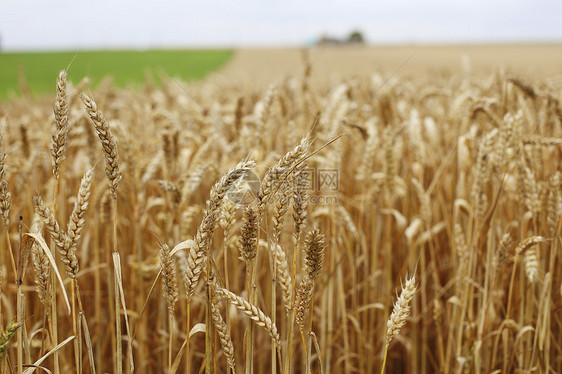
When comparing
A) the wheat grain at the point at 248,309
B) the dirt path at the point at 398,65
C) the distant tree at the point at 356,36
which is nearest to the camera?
the wheat grain at the point at 248,309

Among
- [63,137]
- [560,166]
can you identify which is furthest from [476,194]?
[63,137]

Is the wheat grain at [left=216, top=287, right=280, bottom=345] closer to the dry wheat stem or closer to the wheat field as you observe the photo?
the wheat field

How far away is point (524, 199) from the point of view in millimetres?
1581

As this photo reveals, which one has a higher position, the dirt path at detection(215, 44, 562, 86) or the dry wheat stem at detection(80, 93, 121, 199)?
the dirt path at detection(215, 44, 562, 86)

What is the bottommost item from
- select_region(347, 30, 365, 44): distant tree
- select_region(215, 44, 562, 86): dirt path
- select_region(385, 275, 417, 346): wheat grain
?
select_region(385, 275, 417, 346): wheat grain

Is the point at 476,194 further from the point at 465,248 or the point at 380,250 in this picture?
the point at 380,250

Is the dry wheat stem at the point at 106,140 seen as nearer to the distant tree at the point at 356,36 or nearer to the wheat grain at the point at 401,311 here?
the wheat grain at the point at 401,311

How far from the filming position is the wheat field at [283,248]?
1.04 meters

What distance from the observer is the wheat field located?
1035 mm

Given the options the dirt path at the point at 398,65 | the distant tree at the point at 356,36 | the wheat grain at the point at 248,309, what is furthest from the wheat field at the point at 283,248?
the distant tree at the point at 356,36

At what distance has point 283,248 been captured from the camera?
1.48 metres

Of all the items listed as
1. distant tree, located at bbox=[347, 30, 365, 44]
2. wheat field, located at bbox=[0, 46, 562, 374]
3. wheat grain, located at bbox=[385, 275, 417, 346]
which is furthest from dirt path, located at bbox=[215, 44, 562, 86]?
distant tree, located at bbox=[347, 30, 365, 44]

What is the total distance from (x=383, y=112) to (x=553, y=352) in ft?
5.30

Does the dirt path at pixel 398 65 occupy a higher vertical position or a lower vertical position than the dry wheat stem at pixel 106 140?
higher
